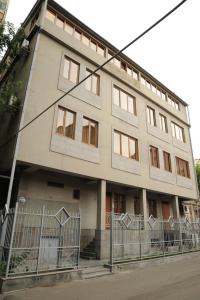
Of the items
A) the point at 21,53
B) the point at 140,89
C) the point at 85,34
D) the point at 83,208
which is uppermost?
the point at 85,34

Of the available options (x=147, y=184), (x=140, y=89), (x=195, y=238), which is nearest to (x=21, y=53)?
(x=140, y=89)

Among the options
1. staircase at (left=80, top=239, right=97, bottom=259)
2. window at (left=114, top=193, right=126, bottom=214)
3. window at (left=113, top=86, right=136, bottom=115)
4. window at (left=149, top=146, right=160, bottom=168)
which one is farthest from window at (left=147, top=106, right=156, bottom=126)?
staircase at (left=80, top=239, right=97, bottom=259)

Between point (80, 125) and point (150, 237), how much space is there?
282 inches

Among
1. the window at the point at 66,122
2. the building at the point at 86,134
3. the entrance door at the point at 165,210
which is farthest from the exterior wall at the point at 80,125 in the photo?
the entrance door at the point at 165,210

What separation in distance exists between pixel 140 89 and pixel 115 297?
14.7m

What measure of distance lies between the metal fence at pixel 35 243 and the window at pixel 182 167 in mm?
13175

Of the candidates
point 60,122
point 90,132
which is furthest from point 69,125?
point 90,132

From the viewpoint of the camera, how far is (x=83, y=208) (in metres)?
13.4

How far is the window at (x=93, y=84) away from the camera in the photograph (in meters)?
14.2

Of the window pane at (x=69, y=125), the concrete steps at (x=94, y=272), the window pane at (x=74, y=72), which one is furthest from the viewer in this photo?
the window pane at (x=74, y=72)

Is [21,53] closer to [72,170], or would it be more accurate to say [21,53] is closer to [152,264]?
[72,170]

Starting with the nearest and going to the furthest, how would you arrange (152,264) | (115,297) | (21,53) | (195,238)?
(115,297)
(152,264)
(21,53)
(195,238)

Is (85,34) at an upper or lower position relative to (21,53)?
upper

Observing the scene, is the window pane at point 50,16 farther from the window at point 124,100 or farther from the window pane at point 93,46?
the window at point 124,100
